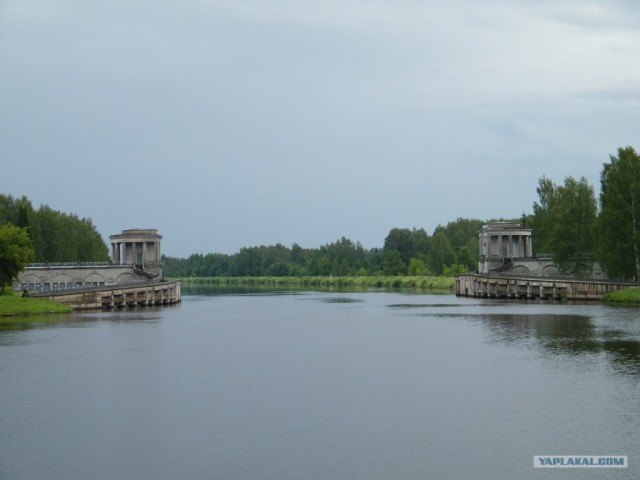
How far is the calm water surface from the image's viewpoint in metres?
27.0

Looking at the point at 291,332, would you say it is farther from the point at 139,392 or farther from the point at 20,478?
the point at 20,478

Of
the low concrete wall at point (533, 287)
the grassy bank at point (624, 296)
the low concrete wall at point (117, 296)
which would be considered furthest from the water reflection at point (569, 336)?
the low concrete wall at point (117, 296)

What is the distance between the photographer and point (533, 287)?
11606 centimetres

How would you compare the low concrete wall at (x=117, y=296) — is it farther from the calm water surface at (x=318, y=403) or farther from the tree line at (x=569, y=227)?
the calm water surface at (x=318, y=403)

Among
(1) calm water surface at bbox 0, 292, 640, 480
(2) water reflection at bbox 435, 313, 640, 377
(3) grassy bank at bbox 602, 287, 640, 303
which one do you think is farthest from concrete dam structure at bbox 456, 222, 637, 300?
(1) calm water surface at bbox 0, 292, 640, 480

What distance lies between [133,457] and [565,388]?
19.5 metres

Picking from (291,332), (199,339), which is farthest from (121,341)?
(291,332)

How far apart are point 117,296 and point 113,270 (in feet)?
71.4

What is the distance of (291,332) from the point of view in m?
70.0

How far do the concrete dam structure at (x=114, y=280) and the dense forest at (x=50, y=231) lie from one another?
7.11 m

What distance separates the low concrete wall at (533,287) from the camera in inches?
3999

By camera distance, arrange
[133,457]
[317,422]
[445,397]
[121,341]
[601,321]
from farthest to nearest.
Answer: [601,321] → [121,341] → [445,397] → [317,422] → [133,457]

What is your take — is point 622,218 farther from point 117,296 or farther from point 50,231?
point 50,231

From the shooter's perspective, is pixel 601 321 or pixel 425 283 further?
pixel 425 283
